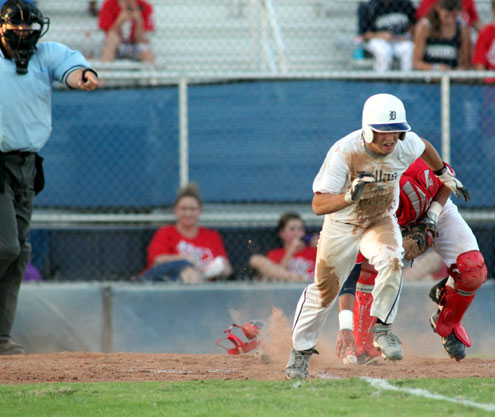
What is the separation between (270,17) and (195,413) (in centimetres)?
783

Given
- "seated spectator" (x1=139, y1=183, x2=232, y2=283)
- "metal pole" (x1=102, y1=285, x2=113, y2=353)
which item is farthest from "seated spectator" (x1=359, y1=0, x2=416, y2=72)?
"metal pole" (x1=102, y1=285, x2=113, y2=353)

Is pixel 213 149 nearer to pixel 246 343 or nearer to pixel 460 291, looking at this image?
pixel 246 343

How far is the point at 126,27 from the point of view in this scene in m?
11.7

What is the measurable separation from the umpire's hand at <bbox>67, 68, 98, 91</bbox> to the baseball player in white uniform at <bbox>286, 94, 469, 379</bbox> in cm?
231

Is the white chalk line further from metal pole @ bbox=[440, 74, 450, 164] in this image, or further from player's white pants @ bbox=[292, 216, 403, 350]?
metal pole @ bbox=[440, 74, 450, 164]

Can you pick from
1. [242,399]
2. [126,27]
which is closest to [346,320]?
[242,399]

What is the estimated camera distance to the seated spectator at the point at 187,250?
9.72m

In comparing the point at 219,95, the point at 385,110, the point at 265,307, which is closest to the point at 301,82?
the point at 219,95

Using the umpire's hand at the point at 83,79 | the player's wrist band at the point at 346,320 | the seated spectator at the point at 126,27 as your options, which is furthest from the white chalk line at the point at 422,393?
the seated spectator at the point at 126,27

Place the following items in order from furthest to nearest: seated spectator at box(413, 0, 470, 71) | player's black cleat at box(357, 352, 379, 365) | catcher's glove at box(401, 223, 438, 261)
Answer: seated spectator at box(413, 0, 470, 71), player's black cleat at box(357, 352, 379, 365), catcher's glove at box(401, 223, 438, 261)

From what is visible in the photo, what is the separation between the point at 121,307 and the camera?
31.4 feet

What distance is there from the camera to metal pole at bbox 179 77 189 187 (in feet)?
32.8

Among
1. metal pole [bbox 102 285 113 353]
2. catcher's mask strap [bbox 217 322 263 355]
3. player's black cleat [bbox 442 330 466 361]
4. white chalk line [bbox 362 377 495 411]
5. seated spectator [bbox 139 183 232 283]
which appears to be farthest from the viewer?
seated spectator [bbox 139 183 232 283]

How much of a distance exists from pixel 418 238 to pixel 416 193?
44 cm
